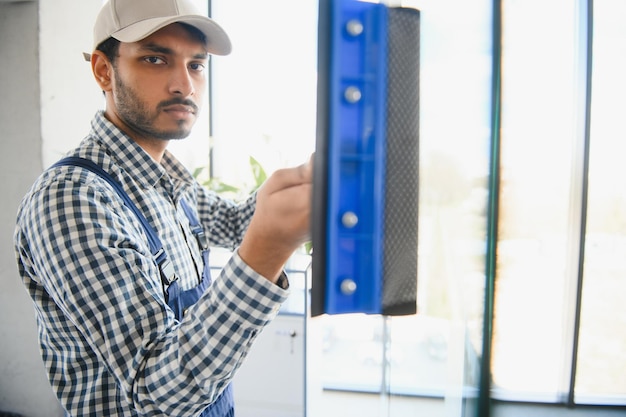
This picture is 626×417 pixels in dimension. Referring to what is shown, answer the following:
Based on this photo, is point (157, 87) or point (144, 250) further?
point (157, 87)

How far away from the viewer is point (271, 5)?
2.19 m

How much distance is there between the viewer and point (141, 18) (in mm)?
684

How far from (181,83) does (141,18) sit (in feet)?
0.43

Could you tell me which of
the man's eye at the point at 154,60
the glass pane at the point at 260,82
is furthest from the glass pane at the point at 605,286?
the glass pane at the point at 260,82

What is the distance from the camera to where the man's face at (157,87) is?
0.70 meters

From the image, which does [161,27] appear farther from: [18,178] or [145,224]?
[18,178]

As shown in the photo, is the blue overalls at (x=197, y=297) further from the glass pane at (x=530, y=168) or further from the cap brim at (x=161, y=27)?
the glass pane at (x=530, y=168)

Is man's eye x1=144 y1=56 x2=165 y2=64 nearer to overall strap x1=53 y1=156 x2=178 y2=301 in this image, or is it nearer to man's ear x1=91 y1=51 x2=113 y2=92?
man's ear x1=91 y1=51 x2=113 y2=92

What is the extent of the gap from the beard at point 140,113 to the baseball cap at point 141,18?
0.26 feet

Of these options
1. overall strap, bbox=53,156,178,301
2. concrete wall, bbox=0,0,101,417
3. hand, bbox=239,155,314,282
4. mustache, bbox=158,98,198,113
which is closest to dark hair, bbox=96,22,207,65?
mustache, bbox=158,98,198,113

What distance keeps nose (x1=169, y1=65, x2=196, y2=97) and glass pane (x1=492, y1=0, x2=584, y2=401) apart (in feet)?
1.80

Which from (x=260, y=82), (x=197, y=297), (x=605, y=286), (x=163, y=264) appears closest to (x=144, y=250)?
(x=163, y=264)

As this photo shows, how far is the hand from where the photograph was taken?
0.33m

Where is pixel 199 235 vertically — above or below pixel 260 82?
below
